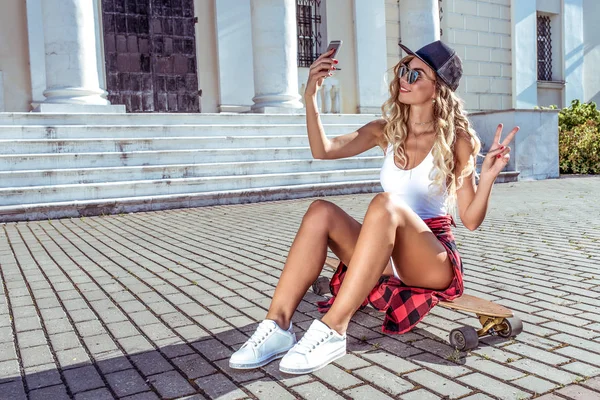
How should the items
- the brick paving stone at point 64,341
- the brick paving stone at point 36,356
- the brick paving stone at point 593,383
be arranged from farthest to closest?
the brick paving stone at point 64,341 → the brick paving stone at point 36,356 → the brick paving stone at point 593,383

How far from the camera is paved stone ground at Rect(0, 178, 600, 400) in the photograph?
2662 mm

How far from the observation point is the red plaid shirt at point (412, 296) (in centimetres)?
314

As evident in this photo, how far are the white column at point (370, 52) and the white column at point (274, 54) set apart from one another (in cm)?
401

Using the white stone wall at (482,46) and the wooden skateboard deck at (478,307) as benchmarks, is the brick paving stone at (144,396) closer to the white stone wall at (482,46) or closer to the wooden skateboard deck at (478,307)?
the wooden skateboard deck at (478,307)

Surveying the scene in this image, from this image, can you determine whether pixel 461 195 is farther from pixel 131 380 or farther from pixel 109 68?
pixel 109 68

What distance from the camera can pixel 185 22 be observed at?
14750 mm

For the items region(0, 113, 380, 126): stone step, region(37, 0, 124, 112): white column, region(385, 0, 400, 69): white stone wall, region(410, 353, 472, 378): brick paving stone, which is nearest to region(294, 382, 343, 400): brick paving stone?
region(410, 353, 472, 378): brick paving stone

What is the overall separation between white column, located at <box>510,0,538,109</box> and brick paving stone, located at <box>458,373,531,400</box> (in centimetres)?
1793

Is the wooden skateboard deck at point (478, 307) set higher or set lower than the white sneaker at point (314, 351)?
higher

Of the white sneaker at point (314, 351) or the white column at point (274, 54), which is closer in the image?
the white sneaker at point (314, 351)

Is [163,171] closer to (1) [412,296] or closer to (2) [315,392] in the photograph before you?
(1) [412,296]

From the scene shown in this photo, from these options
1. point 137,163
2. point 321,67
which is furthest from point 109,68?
point 321,67

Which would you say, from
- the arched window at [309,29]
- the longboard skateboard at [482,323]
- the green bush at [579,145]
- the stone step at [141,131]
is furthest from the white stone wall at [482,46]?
the longboard skateboard at [482,323]

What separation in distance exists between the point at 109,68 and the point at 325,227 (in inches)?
471
